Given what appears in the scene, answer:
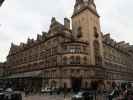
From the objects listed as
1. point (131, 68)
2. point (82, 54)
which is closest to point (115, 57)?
point (131, 68)

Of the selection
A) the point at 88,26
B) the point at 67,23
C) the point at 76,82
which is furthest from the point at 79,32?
the point at 76,82

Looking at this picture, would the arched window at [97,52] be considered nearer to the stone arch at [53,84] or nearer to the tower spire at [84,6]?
the tower spire at [84,6]

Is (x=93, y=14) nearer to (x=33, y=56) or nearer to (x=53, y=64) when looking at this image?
(x=53, y=64)

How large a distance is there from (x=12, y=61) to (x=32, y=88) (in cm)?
2648

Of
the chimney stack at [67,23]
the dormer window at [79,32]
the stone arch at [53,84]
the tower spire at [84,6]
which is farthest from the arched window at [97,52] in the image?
the stone arch at [53,84]

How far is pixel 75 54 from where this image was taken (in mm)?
49281

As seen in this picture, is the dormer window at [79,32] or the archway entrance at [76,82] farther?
the dormer window at [79,32]

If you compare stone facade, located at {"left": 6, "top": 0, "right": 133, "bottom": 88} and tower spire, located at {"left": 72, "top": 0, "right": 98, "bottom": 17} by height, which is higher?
tower spire, located at {"left": 72, "top": 0, "right": 98, "bottom": 17}

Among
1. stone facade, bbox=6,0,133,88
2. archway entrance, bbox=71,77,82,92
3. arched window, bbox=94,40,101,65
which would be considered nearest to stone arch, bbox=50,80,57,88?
stone facade, bbox=6,0,133,88

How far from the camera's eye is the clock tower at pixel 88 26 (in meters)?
53.1

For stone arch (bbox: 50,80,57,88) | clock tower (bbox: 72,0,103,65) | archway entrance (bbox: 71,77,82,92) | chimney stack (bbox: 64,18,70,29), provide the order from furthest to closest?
1. chimney stack (bbox: 64,18,70,29)
2. clock tower (bbox: 72,0,103,65)
3. stone arch (bbox: 50,80,57,88)
4. archway entrance (bbox: 71,77,82,92)

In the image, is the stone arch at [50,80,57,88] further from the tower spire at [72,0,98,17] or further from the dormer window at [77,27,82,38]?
the tower spire at [72,0,98,17]

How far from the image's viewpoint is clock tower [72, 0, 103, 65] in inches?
2089

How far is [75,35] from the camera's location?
56438 mm
